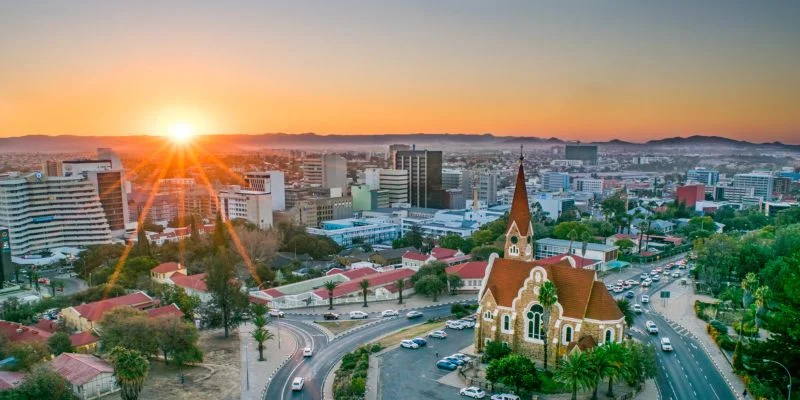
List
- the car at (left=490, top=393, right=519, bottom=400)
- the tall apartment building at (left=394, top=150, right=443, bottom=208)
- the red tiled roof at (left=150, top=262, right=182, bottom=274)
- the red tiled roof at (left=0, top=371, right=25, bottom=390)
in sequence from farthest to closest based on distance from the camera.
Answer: the tall apartment building at (left=394, top=150, right=443, bottom=208) < the red tiled roof at (left=150, top=262, right=182, bottom=274) < the car at (left=490, top=393, right=519, bottom=400) < the red tiled roof at (left=0, top=371, right=25, bottom=390)

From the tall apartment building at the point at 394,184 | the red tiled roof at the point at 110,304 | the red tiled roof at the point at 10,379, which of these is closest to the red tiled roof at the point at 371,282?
the red tiled roof at the point at 110,304

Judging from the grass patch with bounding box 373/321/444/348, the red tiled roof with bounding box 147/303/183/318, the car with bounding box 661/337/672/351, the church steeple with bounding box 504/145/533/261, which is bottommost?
the grass patch with bounding box 373/321/444/348

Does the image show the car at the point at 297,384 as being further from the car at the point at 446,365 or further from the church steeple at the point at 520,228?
the church steeple at the point at 520,228

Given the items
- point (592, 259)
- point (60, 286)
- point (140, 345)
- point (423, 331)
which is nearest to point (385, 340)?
point (423, 331)

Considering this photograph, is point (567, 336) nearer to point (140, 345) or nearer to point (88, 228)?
point (140, 345)

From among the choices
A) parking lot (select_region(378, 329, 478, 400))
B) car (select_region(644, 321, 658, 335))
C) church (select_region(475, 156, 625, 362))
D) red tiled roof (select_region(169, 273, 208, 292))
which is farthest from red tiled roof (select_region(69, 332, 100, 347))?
car (select_region(644, 321, 658, 335))

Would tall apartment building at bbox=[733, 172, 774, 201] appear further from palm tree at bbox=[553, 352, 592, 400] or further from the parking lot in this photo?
palm tree at bbox=[553, 352, 592, 400]
